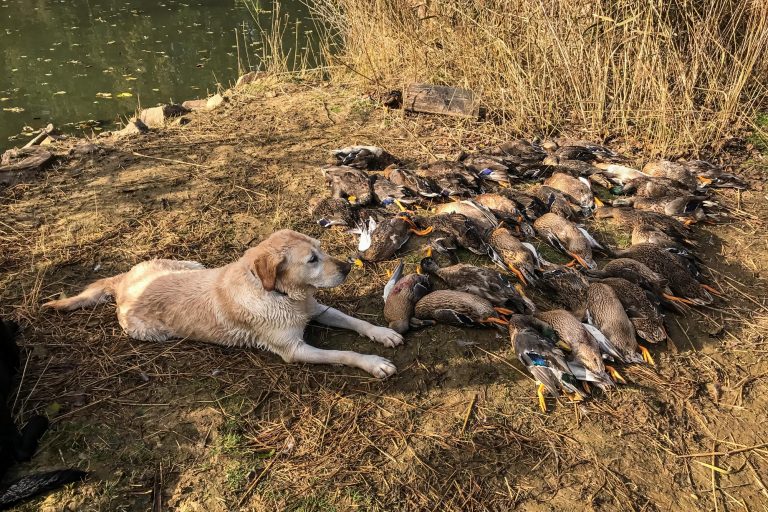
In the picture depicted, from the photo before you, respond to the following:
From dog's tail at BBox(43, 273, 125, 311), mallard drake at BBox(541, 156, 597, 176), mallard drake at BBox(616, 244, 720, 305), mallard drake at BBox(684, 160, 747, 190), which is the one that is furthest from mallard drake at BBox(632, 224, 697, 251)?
dog's tail at BBox(43, 273, 125, 311)

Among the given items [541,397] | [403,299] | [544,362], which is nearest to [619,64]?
[403,299]

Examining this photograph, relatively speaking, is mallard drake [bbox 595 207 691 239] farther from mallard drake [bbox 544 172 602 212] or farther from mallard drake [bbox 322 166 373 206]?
mallard drake [bbox 322 166 373 206]

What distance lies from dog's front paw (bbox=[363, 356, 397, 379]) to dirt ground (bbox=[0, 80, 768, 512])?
0.07 meters

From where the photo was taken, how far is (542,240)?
17.5ft

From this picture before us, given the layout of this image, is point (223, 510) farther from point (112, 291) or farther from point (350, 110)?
point (350, 110)

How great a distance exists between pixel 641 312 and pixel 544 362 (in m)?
1.04

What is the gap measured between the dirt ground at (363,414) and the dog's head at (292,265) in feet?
2.08

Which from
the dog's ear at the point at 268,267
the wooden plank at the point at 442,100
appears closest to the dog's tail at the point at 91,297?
the dog's ear at the point at 268,267

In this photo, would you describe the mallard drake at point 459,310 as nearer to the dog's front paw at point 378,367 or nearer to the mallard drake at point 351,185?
the dog's front paw at point 378,367

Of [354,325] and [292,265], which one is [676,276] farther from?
[292,265]

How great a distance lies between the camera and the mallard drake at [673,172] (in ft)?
20.0

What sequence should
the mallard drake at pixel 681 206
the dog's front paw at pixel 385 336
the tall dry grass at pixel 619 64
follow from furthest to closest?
the tall dry grass at pixel 619 64, the mallard drake at pixel 681 206, the dog's front paw at pixel 385 336

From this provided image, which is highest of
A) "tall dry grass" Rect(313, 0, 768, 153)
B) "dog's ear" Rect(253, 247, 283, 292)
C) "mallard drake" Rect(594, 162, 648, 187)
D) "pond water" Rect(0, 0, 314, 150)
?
"tall dry grass" Rect(313, 0, 768, 153)

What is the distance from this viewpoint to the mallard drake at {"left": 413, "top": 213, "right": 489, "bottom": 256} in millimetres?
4984
